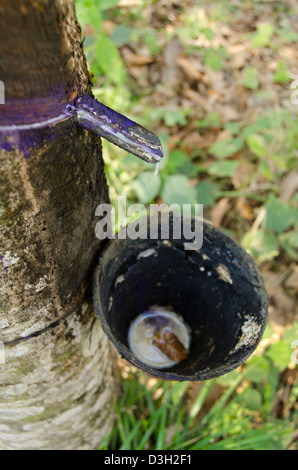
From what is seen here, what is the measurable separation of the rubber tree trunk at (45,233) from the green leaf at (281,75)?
2.65 m

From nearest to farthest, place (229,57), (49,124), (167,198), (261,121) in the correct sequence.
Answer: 1. (49,124)
2. (167,198)
3. (261,121)
4. (229,57)

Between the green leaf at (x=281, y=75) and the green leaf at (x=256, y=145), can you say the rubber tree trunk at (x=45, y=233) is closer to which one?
the green leaf at (x=256, y=145)

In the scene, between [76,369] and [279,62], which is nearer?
[76,369]

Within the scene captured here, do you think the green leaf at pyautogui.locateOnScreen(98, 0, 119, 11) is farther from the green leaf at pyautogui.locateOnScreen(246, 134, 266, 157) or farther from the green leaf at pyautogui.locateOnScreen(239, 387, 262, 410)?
the green leaf at pyautogui.locateOnScreen(239, 387, 262, 410)

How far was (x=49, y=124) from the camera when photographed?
0.60 m

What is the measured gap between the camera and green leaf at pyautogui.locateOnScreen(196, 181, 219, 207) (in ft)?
7.78

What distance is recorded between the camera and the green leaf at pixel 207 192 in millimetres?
2371

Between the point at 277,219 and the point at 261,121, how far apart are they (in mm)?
723

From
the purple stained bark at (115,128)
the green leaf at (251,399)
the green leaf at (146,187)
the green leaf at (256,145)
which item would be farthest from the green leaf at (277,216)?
the purple stained bark at (115,128)

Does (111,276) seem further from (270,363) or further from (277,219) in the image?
(277,219)

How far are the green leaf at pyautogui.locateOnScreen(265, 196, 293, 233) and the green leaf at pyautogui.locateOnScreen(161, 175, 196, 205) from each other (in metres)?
0.55

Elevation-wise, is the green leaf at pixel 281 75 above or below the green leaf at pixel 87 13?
above
